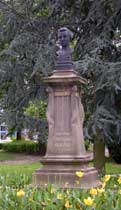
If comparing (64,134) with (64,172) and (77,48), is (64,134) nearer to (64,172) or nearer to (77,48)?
(64,172)

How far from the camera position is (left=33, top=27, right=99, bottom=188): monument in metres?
7.89

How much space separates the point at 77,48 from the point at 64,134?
592cm

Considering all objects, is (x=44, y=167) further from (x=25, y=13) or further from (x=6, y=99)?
(x=25, y=13)

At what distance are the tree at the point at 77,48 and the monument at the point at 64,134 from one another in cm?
325

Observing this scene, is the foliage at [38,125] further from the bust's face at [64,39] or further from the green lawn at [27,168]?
the bust's face at [64,39]

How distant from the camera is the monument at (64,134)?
311 inches

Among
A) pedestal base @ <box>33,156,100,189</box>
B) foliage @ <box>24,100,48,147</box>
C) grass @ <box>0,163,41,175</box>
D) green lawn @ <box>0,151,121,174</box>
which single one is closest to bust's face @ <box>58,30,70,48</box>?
pedestal base @ <box>33,156,100,189</box>

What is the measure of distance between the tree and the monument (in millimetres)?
3253

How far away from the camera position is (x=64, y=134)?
8055mm

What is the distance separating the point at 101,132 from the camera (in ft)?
39.6

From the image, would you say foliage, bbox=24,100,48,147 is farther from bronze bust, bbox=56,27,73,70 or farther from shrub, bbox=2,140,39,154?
shrub, bbox=2,140,39,154

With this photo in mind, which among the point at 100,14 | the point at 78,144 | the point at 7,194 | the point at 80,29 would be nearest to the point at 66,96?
the point at 78,144

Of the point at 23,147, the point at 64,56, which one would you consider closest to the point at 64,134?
the point at 64,56

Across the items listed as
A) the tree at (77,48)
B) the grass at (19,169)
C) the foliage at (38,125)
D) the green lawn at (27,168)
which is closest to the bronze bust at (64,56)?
the tree at (77,48)
